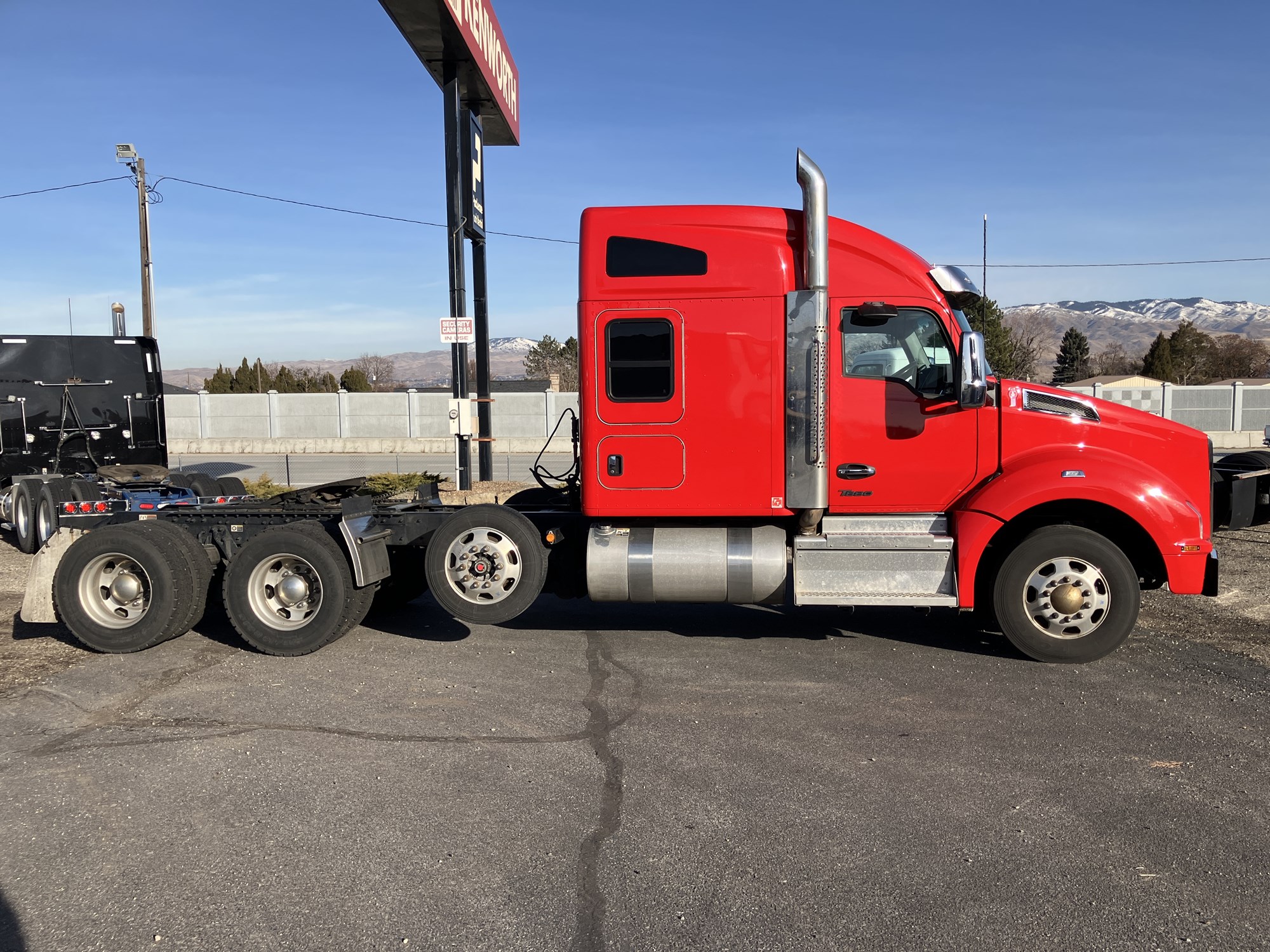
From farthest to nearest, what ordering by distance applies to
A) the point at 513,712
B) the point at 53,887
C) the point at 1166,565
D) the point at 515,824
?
the point at 1166,565 → the point at 513,712 → the point at 515,824 → the point at 53,887

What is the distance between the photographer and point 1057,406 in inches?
266

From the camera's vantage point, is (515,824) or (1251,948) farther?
(515,824)

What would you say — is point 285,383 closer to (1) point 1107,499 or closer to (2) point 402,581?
(2) point 402,581

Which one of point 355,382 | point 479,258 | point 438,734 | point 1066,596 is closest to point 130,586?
point 438,734

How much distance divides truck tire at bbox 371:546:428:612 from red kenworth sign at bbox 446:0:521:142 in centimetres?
891

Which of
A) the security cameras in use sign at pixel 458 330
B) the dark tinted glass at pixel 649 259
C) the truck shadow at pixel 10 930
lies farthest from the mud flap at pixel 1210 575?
the security cameras in use sign at pixel 458 330

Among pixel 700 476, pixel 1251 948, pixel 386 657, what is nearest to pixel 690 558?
pixel 700 476

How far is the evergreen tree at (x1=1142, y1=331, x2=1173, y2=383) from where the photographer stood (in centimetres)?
6450

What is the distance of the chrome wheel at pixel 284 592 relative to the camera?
703cm

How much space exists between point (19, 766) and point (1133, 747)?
19.2 feet

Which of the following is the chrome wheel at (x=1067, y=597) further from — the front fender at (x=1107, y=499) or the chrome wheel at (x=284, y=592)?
the chrome wheel at (x=284, y=592)

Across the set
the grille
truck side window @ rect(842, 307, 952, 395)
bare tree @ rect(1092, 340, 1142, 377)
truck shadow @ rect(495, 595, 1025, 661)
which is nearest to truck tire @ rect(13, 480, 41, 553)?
truck shadow @ rect(495, 595, 1025, 661)

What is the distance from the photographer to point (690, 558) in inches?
270

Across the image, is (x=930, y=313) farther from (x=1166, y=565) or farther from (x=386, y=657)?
(x=386, y=657)
